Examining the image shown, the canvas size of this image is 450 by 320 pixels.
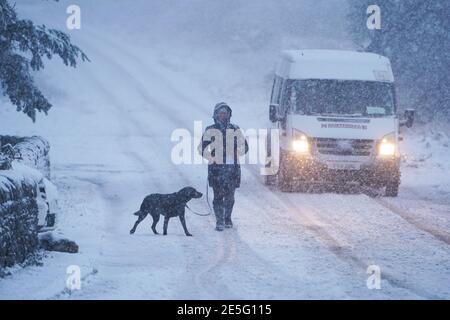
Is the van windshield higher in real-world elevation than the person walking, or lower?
higher

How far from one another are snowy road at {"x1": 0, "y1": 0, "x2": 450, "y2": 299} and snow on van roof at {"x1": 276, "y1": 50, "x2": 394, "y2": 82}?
8.65 ft

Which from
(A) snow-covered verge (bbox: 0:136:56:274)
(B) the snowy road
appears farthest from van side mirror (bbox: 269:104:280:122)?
(A) snow-covered verge (bbox: 0:136:56:274)

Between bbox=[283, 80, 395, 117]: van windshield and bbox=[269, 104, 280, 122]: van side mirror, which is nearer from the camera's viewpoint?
bbox=[269, 104, 280, 122]: van side mirror

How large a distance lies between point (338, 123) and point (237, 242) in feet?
18.6

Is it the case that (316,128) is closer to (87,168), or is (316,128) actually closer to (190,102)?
(87,168)

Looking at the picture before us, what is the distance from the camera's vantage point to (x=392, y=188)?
50.3ft

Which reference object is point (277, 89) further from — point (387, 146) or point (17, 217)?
point (17, 217)

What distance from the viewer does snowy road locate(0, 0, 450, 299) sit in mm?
7578

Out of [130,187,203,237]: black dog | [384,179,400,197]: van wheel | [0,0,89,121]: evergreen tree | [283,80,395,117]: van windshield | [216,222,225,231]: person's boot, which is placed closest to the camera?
[130,187,203,237]: black dog

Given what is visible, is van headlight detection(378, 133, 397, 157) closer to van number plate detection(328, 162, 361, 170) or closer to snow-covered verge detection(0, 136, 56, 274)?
van number plate detection(328, 162, 361, 170)

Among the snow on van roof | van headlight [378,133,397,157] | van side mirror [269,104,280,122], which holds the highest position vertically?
the snow on van roof

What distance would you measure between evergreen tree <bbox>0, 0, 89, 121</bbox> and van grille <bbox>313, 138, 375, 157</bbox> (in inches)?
207

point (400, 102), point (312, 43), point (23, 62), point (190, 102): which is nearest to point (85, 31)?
point (312, 43)

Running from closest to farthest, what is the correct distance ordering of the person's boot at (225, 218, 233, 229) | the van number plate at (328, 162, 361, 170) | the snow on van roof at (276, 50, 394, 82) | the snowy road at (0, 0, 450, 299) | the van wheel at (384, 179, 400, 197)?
1. the snowy road at (0, 0, 450, 299)
2. the person's boot at (225, 218, 233, 229)
3. the van number plate at (328, 162, 361, 170)
4. the van wheel at (384, 179, 400, 197)
5. the snow on van roof at (276, 50, 394, 82)
